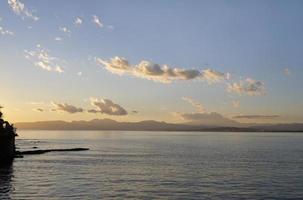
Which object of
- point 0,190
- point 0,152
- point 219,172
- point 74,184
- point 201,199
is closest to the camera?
point 201,199

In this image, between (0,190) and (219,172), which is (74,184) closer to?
(0,190)

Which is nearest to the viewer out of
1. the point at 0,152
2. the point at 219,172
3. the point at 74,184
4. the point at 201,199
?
the point at 201,199

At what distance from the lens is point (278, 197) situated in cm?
5928

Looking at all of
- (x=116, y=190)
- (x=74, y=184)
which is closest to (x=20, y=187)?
(x=74, y=184)

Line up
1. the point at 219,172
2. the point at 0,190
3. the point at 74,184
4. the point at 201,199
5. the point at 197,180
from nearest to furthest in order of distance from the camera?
the point at 201,199 → the point at 0,190 → the point at 74,184 → the point at 197,180 → the point at 219,172

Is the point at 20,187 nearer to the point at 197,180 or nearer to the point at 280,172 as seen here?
the point at 197,180

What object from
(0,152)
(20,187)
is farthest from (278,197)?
(0,152)

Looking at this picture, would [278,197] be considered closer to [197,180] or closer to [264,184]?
[264,184]

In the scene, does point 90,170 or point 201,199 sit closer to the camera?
point 201,199

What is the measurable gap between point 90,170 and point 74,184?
74.8 ft

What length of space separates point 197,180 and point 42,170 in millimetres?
32052

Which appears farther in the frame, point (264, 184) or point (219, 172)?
point (219, 172)

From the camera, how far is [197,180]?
7594 centimetres

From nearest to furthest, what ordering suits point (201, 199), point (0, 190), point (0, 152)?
point (201, 199)
point (0, 190)
point (0, 152)
